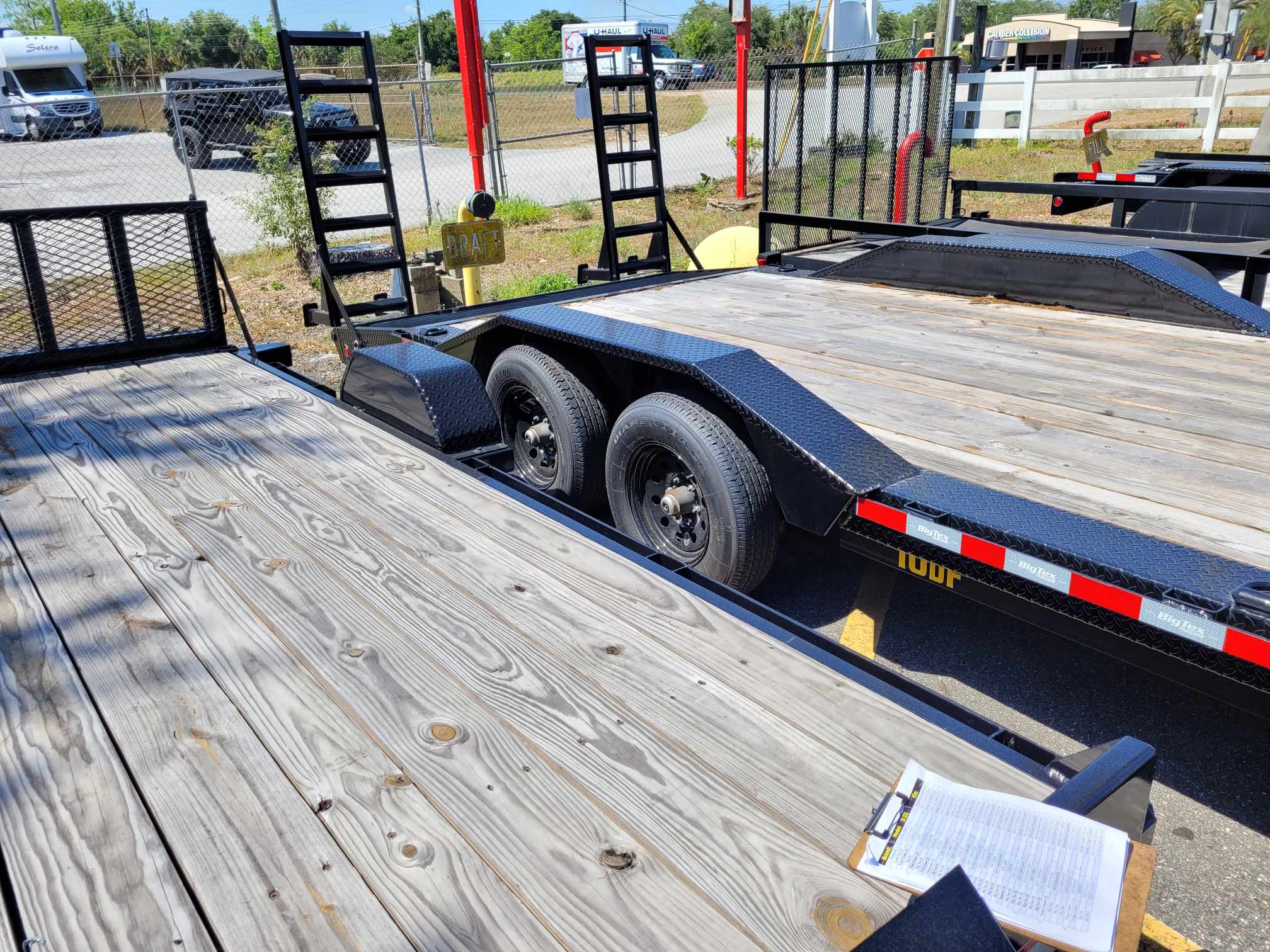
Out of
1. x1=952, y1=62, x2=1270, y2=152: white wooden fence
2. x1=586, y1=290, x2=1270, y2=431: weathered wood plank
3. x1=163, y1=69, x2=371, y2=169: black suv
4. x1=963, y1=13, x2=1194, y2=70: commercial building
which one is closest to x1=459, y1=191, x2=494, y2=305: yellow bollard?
x1=586, y1=290, x2=1270, y2=431: weathered wood plank

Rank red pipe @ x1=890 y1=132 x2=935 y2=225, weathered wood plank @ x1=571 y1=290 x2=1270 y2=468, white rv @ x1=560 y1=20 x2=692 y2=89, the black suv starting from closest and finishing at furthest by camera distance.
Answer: weathered wood plank @ x1=571 y1=290 x2=1270 y2=468
red pipe @ x1=890 y1=132 x2=935 y2=225
the black suv
white rv @ x1=560 y1=20 x2=692 y2=89

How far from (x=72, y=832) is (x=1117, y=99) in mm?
22179

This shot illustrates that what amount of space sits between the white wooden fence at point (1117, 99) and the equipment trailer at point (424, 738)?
1770cm

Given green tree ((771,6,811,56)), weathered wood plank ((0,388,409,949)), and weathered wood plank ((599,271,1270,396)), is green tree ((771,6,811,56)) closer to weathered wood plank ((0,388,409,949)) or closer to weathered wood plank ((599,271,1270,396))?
weathered wood plank ((599,271,1270,396))

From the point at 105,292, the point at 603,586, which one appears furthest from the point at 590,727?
the point at 105,292

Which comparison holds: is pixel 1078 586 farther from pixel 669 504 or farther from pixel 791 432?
pixel 669 504

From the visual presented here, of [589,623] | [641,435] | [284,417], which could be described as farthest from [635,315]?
[589,623]

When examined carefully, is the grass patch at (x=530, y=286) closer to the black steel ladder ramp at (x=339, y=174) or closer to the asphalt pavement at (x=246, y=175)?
the black steel ladder ramp at (x=339, y=174)

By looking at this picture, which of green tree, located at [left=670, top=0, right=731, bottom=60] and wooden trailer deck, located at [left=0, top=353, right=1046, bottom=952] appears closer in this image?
wooden trailer deck, located at [left=0, top=353, right=1046, bottom=952]

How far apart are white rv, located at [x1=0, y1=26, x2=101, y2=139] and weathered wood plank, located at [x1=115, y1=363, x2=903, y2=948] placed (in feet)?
95.7

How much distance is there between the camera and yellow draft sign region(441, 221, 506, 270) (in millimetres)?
6684

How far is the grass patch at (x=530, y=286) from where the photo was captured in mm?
9609

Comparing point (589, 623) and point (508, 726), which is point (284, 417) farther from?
point (508, 726)

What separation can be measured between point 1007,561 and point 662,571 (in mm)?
850
